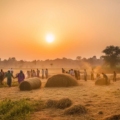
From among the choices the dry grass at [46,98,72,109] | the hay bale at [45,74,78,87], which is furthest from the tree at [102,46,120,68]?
the dry grass at [46,98,72,109]

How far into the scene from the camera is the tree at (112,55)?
70.9 m

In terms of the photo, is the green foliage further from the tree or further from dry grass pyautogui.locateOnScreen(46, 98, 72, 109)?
the tree

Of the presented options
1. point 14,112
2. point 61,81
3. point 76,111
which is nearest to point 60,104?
point 76,111

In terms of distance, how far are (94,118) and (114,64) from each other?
62415 millimetres

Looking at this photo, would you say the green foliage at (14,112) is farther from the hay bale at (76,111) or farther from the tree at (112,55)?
the tree at (112,55)

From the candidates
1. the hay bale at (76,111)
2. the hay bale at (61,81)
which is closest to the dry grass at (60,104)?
the hay bale at (76,111)

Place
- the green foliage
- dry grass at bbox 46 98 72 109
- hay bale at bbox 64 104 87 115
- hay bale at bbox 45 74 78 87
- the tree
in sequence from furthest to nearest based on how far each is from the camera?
the tree
hay bale at bbox 45 74 78 87
dry grass at bbox 46 98 72 109
hay bale at bbox 64 104 87 115
the green foliage

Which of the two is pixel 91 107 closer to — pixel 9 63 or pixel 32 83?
pixel 32 83

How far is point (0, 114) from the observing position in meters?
11.0

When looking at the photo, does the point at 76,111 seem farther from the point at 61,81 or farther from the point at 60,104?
the point at 61,81

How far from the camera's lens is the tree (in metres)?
70.9

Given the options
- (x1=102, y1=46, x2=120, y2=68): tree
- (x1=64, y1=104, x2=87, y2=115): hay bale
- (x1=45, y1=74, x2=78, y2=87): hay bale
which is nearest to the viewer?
(x1=64, y1=104, x2=87, y2=115): hay bale

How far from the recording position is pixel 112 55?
7225 cm

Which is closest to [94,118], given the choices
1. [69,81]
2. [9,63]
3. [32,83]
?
[32,83]
